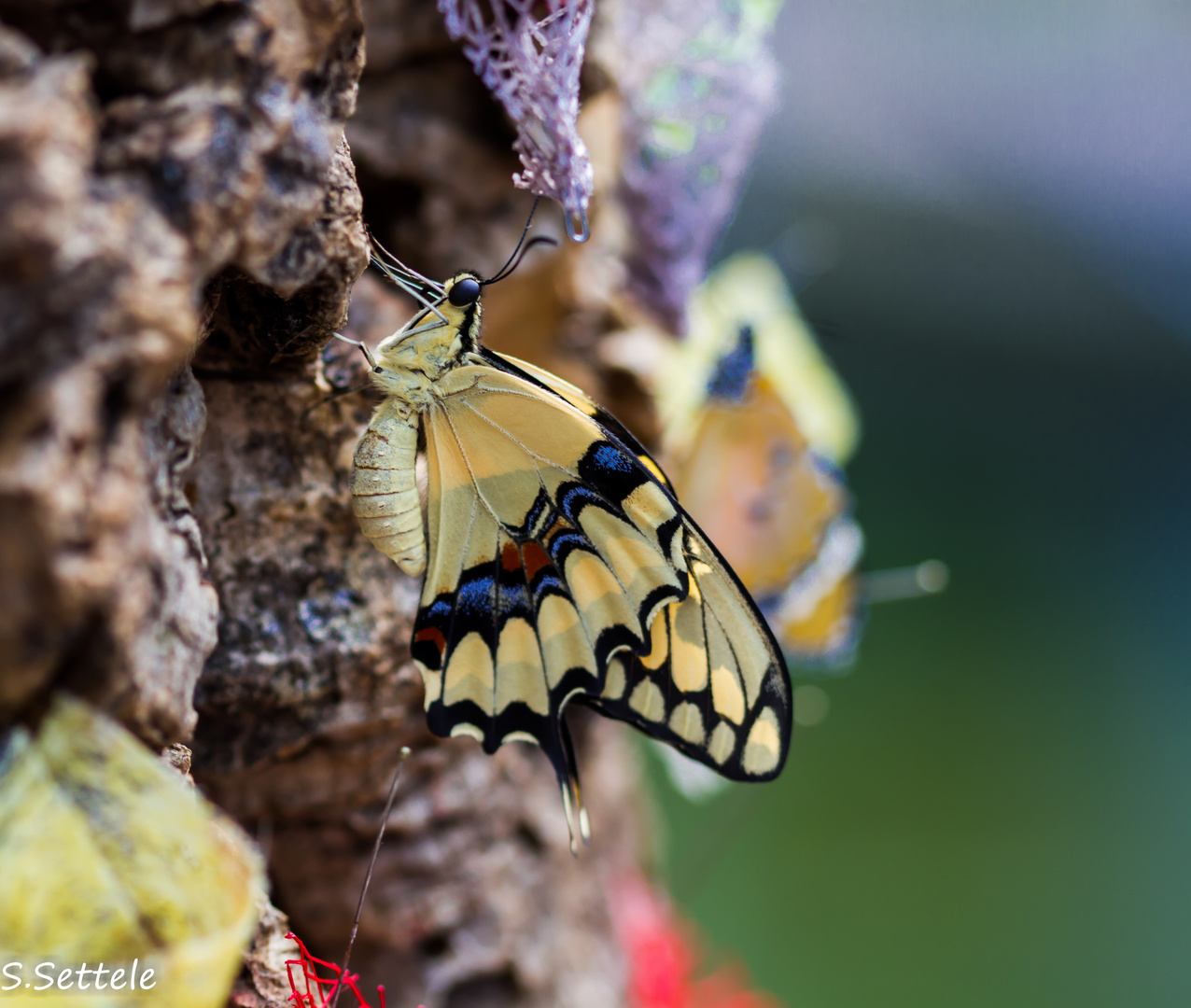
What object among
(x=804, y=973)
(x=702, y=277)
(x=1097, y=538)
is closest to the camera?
(x=702, y=277)

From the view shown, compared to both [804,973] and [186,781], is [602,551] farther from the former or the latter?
[804,973]

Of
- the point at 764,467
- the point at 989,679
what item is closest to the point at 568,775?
the point at 764,467

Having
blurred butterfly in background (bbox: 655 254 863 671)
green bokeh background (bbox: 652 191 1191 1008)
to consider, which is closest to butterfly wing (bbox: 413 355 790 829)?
blurred butterfly in background (bbox: 655 254 863 671)

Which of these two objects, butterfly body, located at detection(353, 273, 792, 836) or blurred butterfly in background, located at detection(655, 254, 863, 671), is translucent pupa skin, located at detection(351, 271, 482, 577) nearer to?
butterfly body, located at detection(353, 273, 792, 836)

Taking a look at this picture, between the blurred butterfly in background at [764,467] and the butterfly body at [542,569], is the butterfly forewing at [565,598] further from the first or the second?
the blurred butterfly in background at [764,467]

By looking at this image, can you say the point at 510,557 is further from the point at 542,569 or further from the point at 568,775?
the point at 568,775

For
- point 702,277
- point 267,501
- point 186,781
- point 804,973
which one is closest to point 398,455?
point 267,501
